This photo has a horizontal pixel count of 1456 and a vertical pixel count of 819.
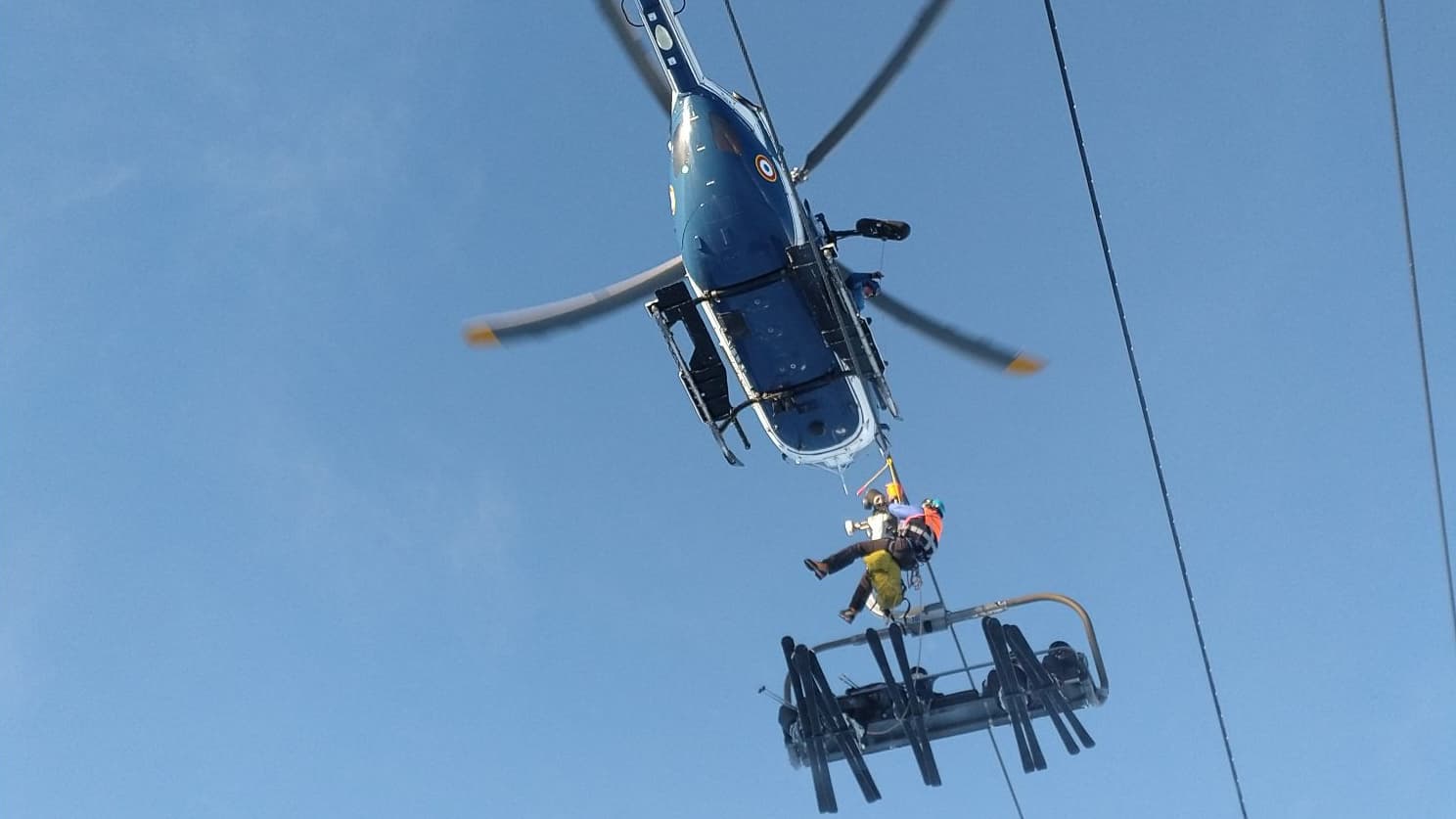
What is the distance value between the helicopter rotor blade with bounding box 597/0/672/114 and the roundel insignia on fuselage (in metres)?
1.38

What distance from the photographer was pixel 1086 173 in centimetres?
998

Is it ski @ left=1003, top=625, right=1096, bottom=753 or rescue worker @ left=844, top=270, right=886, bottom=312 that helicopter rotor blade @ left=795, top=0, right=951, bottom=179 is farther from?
ski @ left=1003, top=625, right=1096, bottom=753

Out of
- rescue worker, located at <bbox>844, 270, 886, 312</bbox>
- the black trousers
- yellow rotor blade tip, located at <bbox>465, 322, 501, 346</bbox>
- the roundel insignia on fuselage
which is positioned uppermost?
the roundel insignia on fuselage

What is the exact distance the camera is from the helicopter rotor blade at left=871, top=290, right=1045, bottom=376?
650 inches

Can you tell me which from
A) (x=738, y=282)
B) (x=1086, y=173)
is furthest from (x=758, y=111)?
(x=1086, y=173)

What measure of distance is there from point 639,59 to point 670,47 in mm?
1160

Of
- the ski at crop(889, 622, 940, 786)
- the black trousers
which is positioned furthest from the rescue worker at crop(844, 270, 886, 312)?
the ski at crop(889, 622, 940, 786)

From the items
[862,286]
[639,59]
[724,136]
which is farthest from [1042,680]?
[639,59]

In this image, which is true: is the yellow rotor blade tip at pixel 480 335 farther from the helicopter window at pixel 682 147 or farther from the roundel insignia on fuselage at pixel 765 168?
the roundel insignia on fuselage at pixel 765 168

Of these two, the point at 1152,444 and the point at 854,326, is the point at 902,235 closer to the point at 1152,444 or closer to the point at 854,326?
the point at 854,326

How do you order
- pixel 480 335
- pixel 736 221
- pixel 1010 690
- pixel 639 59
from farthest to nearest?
pixel 480 335 < pixel 639 59 < pixel 736 221 < pixel 1010 690

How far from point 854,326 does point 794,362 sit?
0.94 meters

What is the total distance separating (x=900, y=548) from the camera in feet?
48.9

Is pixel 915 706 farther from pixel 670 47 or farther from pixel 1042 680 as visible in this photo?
pixel 670 47
